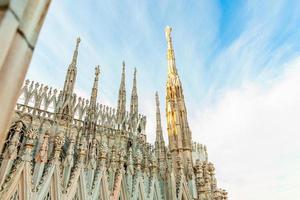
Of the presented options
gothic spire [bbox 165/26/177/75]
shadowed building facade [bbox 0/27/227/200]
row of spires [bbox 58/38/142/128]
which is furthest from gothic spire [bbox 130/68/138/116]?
gothic spire [bbox 165/26/177/75]

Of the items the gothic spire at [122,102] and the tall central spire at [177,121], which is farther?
the gothic spire at [122,102]

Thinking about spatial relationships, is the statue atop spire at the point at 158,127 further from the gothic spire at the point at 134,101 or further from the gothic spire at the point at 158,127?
the gothic spire at the point at 134,101

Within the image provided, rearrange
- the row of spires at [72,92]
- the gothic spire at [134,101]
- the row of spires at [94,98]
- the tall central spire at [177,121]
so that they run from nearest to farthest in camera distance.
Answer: the tall central spire at [177,121] → the row of spires at [94,98] → the row of spires at [72,92] → the gothic spire at [134,101]

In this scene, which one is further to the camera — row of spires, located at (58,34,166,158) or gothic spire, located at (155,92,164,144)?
row of spires, located at (58,34,166,158)

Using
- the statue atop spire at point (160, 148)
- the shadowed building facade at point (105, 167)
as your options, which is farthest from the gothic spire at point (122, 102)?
the statue atop spire at point (160, 148)

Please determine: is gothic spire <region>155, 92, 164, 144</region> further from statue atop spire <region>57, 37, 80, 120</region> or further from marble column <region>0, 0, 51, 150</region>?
marble column <region>0, 0, 51, 150</region>

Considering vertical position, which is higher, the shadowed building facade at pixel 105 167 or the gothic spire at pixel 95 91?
the gothic spire at pixel 95 91

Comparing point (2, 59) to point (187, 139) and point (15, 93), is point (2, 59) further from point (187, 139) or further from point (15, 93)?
point (187, 139)

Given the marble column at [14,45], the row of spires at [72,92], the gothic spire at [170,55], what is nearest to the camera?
the marble column at [14,45]

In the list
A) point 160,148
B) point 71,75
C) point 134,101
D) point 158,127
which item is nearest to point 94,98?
point 158,127

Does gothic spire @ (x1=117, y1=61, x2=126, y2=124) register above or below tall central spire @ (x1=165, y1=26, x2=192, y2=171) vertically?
above

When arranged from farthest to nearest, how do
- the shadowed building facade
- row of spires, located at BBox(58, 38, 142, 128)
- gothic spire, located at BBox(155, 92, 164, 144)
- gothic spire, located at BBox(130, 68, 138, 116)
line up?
1. gothic spire, located at BBox(130, 68, 138, 116)
2. row of spires, located at BBox(58, 38, 142, 128)
3. gothic spire, located at BBox(155, 92, 164, 144)
4. the shadowed building facade

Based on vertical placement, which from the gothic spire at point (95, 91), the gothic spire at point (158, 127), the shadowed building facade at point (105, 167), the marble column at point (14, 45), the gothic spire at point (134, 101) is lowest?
the marble column at point (14, 45)

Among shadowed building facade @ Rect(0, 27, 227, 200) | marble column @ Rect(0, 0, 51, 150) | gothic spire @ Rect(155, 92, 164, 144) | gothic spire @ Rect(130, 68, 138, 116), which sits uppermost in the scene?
gothic spire @ Rect(130, 68, 138, 116)
